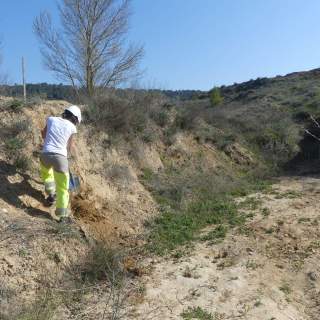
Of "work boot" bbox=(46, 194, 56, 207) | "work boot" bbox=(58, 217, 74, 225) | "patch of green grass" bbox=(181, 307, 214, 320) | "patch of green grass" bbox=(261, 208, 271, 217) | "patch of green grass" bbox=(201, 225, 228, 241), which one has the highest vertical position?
"work boot" bbox=(46, 194, 56, 207)

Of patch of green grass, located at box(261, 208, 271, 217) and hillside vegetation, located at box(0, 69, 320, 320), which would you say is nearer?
→ hillside vegetation, located at box(0, 69, 320, 320)

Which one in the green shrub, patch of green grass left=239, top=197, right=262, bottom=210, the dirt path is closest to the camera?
the dirt path

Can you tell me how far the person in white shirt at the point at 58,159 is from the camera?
7.86 meters

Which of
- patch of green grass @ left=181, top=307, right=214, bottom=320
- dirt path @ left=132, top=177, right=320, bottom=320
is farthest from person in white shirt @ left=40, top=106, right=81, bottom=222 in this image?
patch of green grass @ left=181, top=307, right=214, bottom=320

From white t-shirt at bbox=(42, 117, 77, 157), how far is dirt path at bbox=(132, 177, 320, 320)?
2379 mm

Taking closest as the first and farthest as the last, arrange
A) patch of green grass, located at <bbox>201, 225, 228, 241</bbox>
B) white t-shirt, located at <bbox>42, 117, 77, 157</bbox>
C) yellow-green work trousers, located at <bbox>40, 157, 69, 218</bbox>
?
yellow-green work trousers, located at <bbox>40, 157, 69, 218</bbox>
white t-shirt, located at <bbox>42, 117, 77, 157</bbox>
patch of green grass, located at <bbox>201, 225, 228, 241</bbox>

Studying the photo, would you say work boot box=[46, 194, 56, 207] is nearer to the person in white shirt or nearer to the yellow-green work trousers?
the person in white shirt

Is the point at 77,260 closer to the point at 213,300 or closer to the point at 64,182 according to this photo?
the point at 64,182

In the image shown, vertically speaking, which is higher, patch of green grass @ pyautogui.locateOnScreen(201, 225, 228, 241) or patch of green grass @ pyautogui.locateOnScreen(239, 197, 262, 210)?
patch of green grass @ pyautogui.locateOnScreen(239, 197, 262, 210)

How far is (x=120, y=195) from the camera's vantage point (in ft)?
34.6

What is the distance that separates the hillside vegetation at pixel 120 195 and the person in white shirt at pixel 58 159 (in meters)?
0.31

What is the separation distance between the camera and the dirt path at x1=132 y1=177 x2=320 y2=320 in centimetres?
666

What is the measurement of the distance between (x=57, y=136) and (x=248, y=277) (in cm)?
370

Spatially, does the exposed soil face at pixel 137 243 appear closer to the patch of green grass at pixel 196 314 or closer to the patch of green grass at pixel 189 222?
the patch of green grass at pixel 196 314
